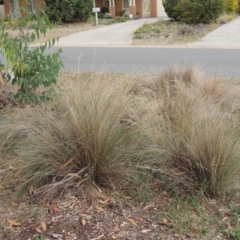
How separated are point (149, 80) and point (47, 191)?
3.45m

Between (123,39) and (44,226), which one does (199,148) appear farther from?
(123,39)

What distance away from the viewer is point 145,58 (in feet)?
39.0

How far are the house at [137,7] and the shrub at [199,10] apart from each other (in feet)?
39.8

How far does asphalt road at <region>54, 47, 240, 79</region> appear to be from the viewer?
10.1 metres

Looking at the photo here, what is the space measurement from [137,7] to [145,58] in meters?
21.9

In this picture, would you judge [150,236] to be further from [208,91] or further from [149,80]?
[149,80]

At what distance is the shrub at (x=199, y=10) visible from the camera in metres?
19.8

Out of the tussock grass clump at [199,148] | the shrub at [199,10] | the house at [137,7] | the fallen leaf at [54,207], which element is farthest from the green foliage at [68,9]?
the fallen leaf at [54,207]

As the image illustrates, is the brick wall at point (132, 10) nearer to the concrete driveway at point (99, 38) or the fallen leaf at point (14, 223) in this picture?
the concrete driveway at point (99, 38)

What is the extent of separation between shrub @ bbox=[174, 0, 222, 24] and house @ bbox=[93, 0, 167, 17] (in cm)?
1212

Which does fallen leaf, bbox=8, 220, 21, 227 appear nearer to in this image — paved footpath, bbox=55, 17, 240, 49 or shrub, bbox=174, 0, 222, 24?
paved footpath, bbox=55, 17, 240, 49

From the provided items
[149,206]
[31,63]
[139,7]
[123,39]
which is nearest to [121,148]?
[149,206]

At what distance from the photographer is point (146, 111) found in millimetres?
4102

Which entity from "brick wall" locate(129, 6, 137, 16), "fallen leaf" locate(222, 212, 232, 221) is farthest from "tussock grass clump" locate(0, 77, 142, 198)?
"brick wall" locate(129, 6, 137, 16)
